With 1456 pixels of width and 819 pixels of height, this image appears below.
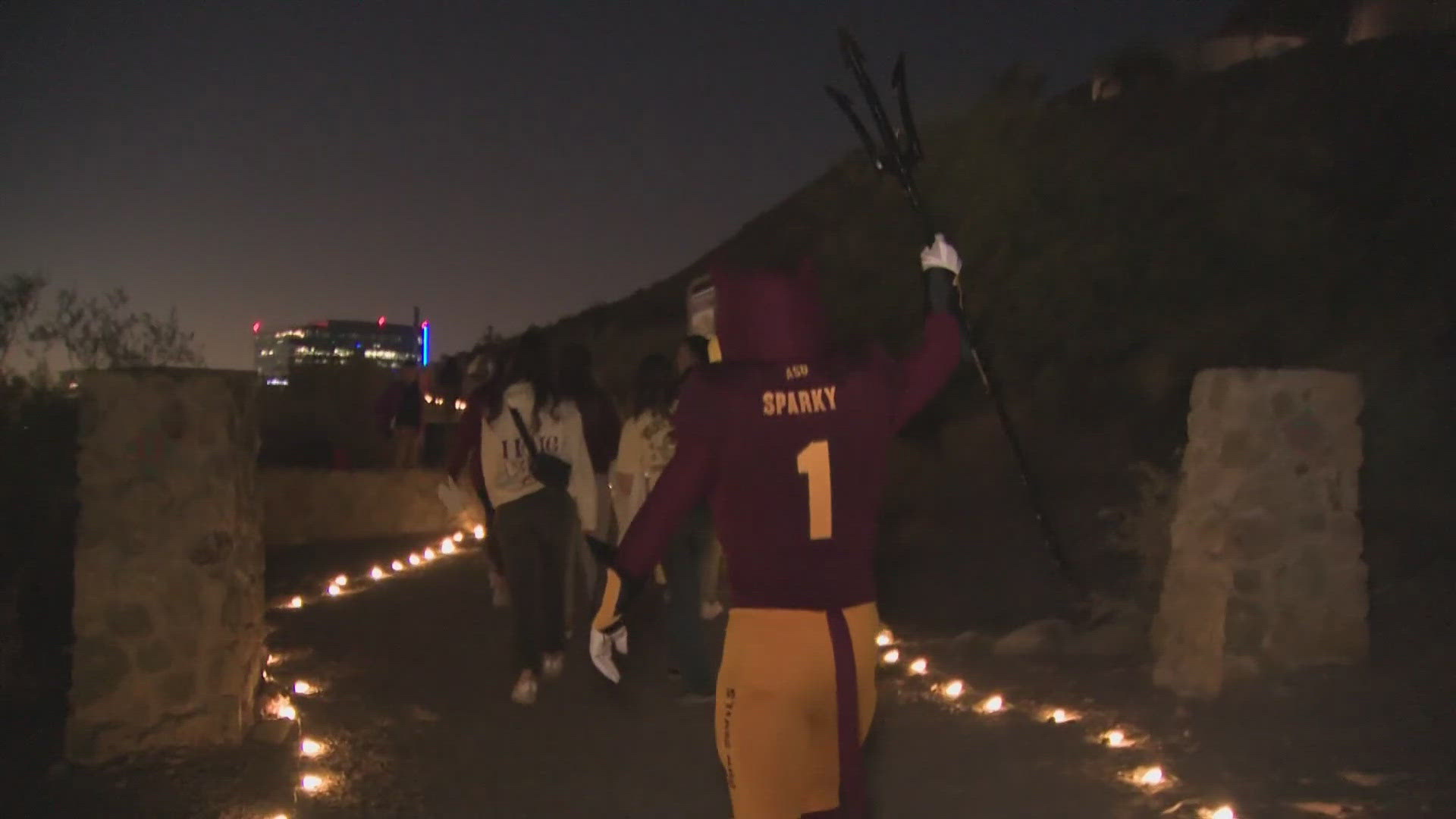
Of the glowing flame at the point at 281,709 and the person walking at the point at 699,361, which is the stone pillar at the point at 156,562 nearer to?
the glowing flame at the point at 281,709

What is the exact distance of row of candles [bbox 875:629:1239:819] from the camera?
530 centimetres

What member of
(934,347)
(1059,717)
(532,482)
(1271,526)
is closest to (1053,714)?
(1059,717)

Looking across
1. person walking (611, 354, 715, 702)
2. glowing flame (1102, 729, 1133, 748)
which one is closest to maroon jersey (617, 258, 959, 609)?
person walking (611, 354, 715, 702)

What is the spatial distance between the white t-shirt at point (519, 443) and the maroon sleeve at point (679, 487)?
10.9 ft

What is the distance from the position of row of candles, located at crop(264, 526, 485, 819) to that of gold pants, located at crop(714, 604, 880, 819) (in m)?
2.71

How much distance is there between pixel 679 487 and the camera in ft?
11.0

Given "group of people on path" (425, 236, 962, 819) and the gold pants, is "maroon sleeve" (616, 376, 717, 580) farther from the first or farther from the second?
the gold pants

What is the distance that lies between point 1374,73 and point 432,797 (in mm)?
24143

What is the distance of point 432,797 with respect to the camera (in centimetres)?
552

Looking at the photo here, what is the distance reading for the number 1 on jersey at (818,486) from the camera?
10.7 ft

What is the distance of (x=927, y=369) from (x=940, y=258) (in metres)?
0.75

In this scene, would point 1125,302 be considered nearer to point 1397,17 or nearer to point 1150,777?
point 1150,777

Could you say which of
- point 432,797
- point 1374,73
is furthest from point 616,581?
point 1374,73

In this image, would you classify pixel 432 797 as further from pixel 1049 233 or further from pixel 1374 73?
pixel 1374 73
